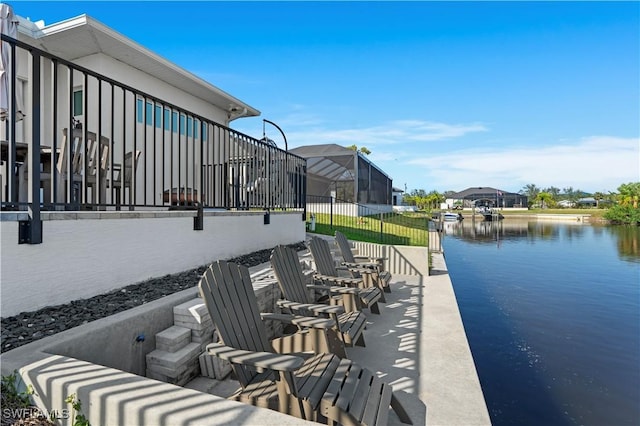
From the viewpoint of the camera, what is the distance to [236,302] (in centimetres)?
284

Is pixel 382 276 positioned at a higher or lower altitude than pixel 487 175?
lower

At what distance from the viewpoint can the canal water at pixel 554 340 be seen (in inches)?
165

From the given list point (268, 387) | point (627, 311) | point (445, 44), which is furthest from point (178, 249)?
point (445, 44)

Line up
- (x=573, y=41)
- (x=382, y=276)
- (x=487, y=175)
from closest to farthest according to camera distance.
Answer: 1. (x=382, y=276)
2. (x=573, y=41)
3. (x=487, y=175)

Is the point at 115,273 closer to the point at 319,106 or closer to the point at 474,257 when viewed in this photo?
the point at 474,257

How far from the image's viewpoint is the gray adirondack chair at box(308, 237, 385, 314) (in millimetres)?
4881

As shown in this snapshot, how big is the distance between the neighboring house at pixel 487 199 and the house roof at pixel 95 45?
7574cm

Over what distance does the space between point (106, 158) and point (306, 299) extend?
2864 millimetres

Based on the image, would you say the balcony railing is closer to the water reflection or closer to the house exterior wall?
the house exterior wall

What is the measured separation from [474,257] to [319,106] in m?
15.0

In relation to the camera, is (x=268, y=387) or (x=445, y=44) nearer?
(x=268, y=387)

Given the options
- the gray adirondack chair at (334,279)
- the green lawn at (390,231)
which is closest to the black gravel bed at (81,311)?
the gray adirondack chair at (334,279)

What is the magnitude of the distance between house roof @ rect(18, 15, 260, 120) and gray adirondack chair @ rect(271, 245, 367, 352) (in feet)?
22.3

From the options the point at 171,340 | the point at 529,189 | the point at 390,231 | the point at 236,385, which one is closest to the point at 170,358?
the point at 171,340
